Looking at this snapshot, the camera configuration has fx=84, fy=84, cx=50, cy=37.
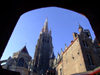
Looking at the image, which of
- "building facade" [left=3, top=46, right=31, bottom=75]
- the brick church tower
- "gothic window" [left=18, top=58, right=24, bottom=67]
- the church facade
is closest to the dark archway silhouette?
the church facade

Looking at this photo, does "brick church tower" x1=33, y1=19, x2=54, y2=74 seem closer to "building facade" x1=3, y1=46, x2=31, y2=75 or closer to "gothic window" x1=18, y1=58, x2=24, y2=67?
"building facade" x1=3, y1=46, x2=31, y2=75

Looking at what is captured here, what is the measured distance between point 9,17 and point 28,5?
23.0 inches

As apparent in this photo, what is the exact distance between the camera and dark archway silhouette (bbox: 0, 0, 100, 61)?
1781mm

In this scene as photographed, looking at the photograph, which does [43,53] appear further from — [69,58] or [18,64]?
[69,58]

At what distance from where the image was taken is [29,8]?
2.28 metres

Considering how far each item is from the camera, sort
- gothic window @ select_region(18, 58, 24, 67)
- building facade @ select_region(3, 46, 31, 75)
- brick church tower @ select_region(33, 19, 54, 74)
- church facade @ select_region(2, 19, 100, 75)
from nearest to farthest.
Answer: church facade @ select_region(2, 19, 100, 75), building facade @ select_region(3, 46, 31, 75), gothic window @ select_region(18, 58, 24, 67), brick church tower @ select_region(33, 19, 54, 74)

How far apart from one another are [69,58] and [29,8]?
1608cm

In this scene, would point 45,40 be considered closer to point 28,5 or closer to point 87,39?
point 87,39

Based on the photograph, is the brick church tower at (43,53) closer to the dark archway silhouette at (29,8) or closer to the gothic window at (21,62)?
the gothic window at (21,62)

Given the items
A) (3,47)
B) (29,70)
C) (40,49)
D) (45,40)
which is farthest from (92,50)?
(45,40)

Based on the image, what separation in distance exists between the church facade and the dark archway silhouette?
11.6 meters

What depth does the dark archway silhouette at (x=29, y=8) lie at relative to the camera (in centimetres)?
178

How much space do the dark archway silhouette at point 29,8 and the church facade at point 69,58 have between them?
1160cm

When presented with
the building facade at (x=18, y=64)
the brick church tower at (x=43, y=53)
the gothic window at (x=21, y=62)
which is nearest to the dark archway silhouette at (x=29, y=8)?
the building facade at (x=18, y=64)
